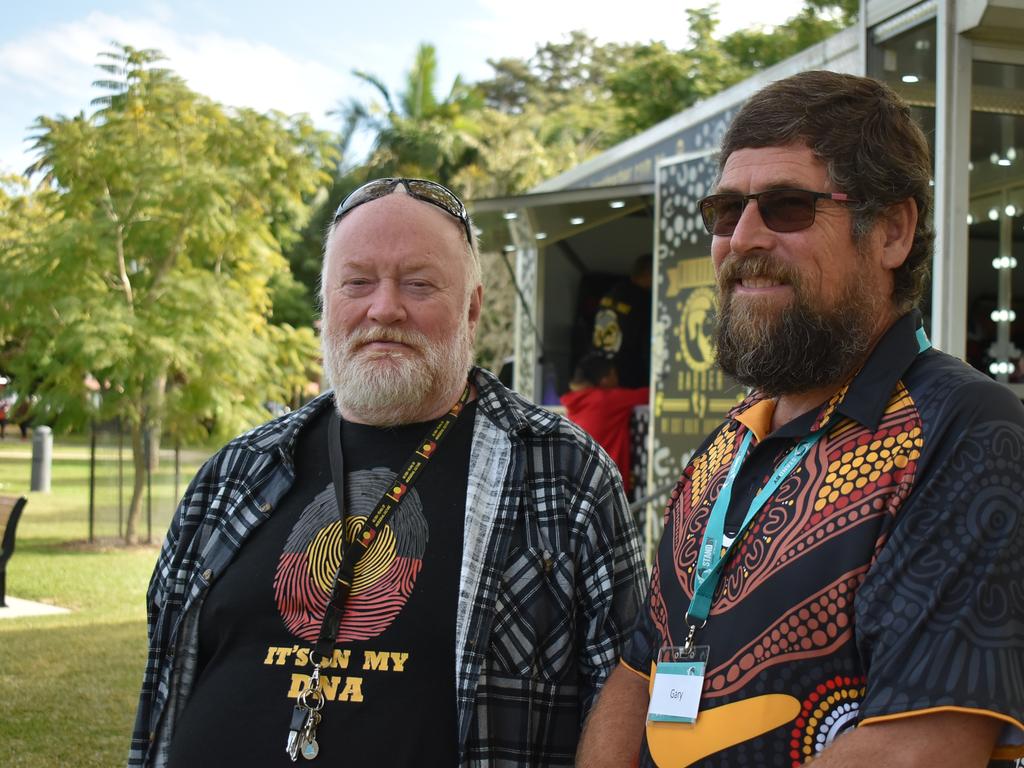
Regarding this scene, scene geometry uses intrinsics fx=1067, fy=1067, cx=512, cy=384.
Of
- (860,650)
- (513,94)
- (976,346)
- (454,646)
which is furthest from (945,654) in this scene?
(513,94)

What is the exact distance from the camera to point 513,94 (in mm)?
44812

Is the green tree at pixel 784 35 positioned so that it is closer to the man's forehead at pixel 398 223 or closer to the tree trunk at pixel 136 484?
the tree trunk at pixel 136 484

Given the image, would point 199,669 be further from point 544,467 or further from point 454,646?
point 544,467

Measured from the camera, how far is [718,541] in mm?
1634

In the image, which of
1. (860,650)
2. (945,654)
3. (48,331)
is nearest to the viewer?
(945,654)

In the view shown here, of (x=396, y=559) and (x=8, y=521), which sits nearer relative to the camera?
(x=396, y=559)

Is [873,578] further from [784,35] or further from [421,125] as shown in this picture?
[421,125]

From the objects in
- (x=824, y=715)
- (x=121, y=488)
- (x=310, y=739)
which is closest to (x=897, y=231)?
(x=824, y=715)

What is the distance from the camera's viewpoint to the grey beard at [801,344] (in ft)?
5.22

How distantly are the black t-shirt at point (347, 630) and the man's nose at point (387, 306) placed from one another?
0.30 meters

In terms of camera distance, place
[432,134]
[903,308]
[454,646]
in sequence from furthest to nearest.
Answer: [432,134], [454,646], [903,308]

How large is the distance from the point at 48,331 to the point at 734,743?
11.4m

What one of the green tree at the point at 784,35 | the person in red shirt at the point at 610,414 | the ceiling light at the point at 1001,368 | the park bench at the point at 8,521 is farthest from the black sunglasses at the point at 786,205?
the green tree at the point at 784,35

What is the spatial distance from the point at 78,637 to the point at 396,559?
21.0 ft
